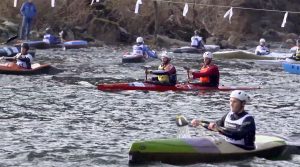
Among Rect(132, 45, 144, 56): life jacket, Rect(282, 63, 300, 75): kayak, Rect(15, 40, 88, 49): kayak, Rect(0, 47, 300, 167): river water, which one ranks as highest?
Rect(132, 45, 144, 56): life jacket

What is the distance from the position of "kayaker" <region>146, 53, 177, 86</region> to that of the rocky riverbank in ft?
60.0

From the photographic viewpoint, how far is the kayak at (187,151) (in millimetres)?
10961

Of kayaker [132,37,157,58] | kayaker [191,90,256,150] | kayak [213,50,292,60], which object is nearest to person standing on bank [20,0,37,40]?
kayaker [132,37,157,58]

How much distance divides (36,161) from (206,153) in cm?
281

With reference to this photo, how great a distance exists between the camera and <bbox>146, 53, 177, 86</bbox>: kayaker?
64.3ft

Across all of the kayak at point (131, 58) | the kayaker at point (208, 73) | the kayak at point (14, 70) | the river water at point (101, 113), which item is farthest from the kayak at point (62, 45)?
the kayaker at point (208, 73)

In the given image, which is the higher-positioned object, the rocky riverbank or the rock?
the rocky riverbank

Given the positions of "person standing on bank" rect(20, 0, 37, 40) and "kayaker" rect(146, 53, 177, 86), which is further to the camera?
"person standing on bank" rect(20, 0, 37, 40)

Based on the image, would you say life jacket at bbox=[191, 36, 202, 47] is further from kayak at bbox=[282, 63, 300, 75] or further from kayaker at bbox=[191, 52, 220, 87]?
kayaker at bbox=[191, 52, 220, 87]

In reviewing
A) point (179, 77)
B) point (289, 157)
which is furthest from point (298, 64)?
point (289, 157)

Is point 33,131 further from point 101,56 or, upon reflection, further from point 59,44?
point 59,44

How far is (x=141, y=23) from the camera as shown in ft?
146

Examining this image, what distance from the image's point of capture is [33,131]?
1397cm

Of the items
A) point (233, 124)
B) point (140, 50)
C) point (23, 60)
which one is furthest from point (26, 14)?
point (233, 124)
